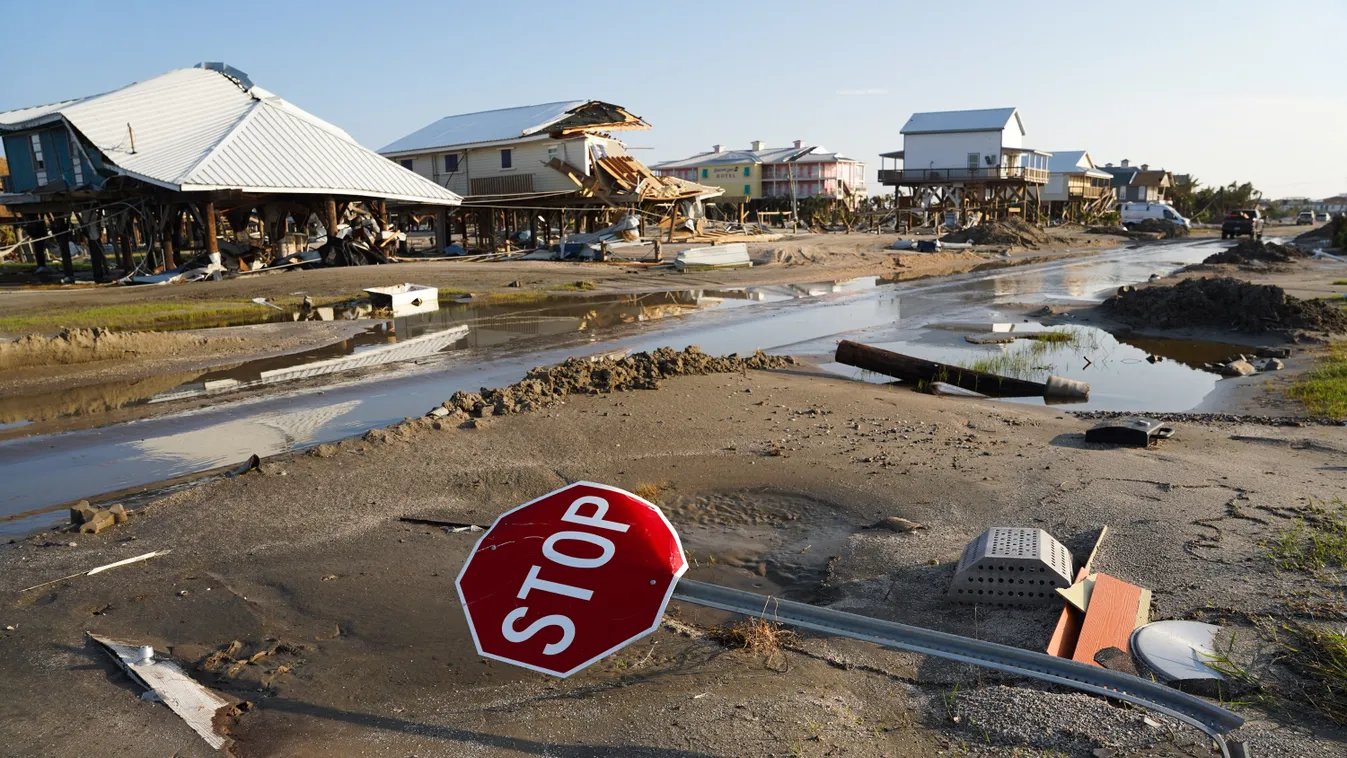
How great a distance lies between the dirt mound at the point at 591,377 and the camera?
984 cm

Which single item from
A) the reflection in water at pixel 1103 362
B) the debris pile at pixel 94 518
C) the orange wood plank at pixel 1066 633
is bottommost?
the reflection in water at pixel 1103 362

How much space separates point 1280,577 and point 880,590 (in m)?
2.25

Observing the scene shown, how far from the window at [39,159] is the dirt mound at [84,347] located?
2115cm

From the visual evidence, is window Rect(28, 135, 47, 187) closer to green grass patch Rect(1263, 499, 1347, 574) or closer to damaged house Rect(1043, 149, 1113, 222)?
green grass patch Rect(1263, 499, 1347, 574)

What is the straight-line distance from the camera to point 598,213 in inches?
1743

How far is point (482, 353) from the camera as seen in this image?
52.4 feet

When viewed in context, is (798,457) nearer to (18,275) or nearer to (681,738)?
(681,738)

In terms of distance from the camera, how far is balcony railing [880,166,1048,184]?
59000 millimetres

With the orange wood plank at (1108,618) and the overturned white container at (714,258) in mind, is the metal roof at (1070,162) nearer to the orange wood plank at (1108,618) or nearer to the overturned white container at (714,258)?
the overturned white container at (714,258)

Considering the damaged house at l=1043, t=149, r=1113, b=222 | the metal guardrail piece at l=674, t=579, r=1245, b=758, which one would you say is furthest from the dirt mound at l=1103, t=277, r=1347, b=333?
the damaged house at l=1043, t=149, r=1113, b=222

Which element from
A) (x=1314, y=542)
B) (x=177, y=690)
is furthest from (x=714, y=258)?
(x=177, y=690)

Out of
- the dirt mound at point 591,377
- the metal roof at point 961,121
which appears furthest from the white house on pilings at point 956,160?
the dirt mound at point 591,377

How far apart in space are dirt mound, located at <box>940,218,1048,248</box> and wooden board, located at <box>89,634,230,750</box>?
159 feet

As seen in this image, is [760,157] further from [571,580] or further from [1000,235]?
[571,580]
